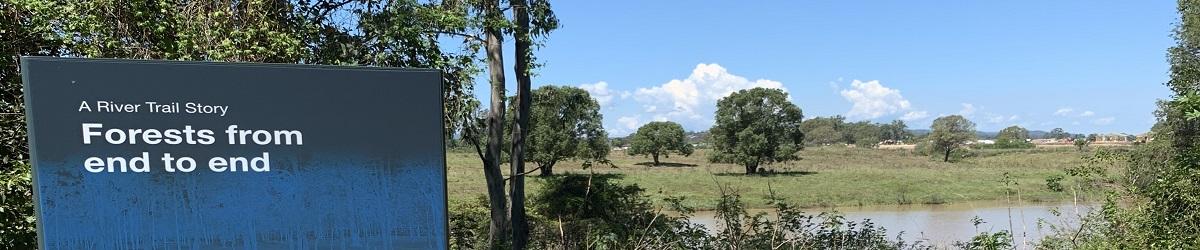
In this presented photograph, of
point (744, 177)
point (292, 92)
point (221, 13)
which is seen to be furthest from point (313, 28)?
point (744, 177)

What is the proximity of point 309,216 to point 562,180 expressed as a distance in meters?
9.14

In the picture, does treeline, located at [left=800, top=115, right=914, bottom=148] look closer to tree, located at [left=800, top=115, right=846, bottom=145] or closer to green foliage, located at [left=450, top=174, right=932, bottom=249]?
tree, located at [left=800, top=115, right=846, bottom=145]

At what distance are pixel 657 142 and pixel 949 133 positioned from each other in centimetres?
2848

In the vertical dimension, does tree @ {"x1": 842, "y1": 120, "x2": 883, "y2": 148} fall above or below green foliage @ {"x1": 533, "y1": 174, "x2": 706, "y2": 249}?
above

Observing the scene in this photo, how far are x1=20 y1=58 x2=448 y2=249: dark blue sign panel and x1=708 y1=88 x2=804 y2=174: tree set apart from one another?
131ft

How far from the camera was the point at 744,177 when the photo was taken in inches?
1559

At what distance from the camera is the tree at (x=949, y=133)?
197ft

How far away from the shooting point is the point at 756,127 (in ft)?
139

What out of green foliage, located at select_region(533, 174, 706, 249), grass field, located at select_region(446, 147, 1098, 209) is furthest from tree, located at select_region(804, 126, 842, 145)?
green foliage, located at select_region(533, 174, 706, 249)

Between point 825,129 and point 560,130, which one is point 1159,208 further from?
point 825,129

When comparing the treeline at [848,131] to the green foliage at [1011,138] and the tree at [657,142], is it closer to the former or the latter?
the green foliage at [1011,138]

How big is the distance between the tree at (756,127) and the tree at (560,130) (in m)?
10.8

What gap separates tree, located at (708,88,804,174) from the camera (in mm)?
41562

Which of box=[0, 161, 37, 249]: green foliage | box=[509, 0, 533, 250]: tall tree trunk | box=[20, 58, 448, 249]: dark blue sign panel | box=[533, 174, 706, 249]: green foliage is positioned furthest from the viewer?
box=[509, 0, 533, 250]: tall tree trunk
